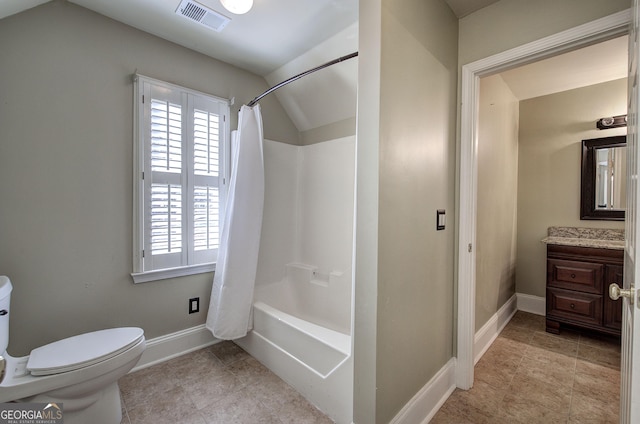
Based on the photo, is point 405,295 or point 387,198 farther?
point 405,295

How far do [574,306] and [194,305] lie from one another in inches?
128

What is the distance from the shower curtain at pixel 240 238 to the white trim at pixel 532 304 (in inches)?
118

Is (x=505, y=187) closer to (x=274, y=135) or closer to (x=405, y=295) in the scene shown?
(x=405, y=295)

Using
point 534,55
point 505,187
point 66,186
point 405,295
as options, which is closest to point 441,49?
point 534,55

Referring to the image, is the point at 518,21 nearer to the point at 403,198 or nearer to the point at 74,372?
the point at 403,198

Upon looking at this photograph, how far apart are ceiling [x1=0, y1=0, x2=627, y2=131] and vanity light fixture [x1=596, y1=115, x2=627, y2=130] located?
361mm

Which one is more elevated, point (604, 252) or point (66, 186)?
point (66, 186)

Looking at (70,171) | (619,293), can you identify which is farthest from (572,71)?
(70,171)

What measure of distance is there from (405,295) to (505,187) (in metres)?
2.10

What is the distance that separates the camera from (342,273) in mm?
2389

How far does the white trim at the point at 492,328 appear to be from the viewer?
82.5 inches

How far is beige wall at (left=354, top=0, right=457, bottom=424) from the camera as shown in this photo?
119 centimetres

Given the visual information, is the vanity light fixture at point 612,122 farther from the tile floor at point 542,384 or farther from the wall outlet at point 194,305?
the wall outlet at point 194,305

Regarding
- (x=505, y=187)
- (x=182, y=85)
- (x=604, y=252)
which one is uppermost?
(x=182, y=85)
